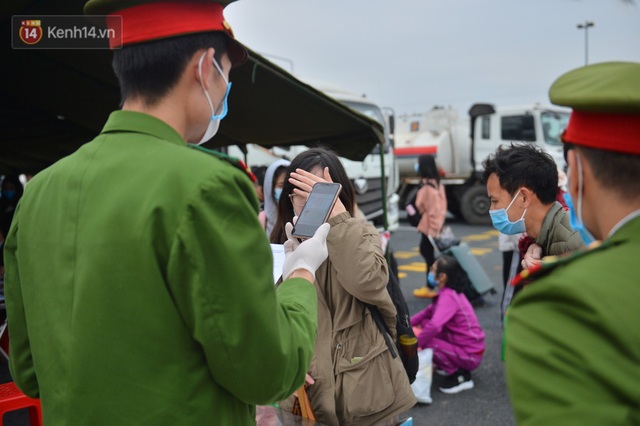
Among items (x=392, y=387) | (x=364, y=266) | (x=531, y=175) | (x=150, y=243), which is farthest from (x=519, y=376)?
(x=531, y=175)

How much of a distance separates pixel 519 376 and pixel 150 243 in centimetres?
68

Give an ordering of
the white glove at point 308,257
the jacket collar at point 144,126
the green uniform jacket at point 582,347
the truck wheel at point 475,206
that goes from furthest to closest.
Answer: the truck wheel at point 475,206 < the white glove at point 308,257 < the jacket collar at point 144,126 < the green uniform jacket at point 582,347

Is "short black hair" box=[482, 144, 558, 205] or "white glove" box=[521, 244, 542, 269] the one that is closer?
"white glove" box=[521, 244, 542, 269]

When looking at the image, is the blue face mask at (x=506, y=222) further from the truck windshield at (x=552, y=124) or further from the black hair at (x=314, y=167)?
the truck windshield at (x=552, y=124)

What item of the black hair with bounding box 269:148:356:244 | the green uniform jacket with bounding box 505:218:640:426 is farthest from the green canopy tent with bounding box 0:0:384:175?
the green uniform jacket with bounding box 505:218:640:426

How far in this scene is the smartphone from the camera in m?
1.73

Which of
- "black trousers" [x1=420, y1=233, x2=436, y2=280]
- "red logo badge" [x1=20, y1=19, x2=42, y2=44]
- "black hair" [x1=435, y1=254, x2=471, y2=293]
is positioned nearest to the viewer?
"red logo badge" [x1=20, y1=19, x2=42, y2=44]

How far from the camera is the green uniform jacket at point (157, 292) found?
1000 mm

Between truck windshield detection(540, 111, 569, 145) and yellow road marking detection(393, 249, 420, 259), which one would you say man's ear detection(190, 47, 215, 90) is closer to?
yellow road marking detection(393, 249, 420, 259)

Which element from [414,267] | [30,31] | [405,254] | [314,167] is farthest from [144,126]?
[405,254]

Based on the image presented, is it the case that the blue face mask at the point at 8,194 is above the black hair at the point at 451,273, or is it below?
above

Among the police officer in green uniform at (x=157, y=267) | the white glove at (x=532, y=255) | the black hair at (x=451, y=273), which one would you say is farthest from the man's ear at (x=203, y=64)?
the black hair at (x=451, y=273)

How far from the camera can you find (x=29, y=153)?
5734 millimetres

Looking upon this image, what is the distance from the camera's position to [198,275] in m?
0.99
